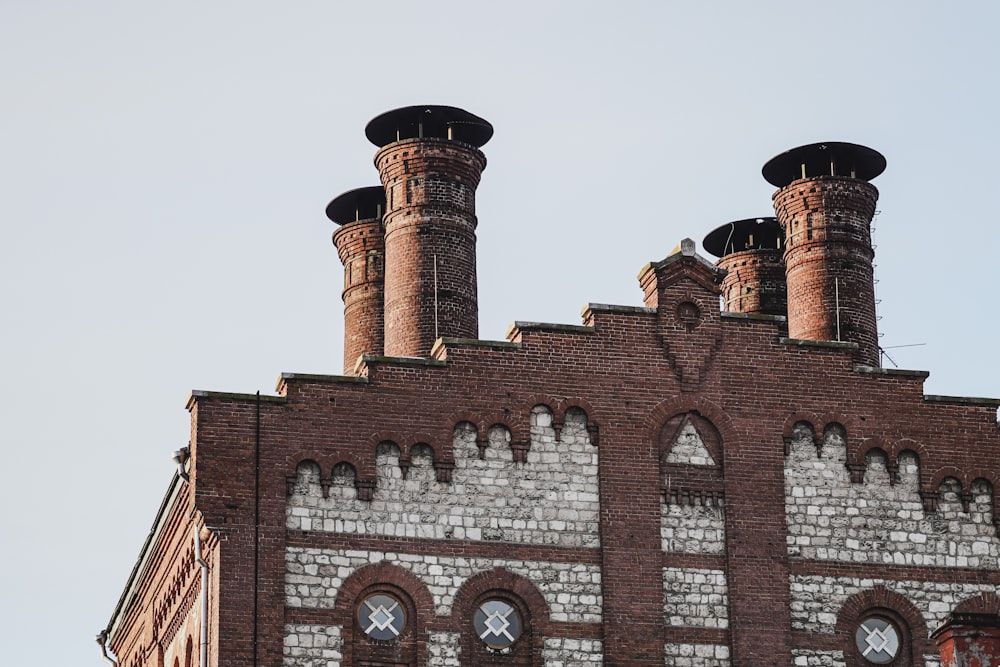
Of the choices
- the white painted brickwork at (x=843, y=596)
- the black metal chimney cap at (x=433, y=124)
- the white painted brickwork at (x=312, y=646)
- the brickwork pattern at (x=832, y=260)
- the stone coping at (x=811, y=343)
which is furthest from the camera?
the brickwork pattern at (x=832, y=260)

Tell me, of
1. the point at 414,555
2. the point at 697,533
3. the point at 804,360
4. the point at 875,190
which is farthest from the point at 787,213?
the point at 414,555

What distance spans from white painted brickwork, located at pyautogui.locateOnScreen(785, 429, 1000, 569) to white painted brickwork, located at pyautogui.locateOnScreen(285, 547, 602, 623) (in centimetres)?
349

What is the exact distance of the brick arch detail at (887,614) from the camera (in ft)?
112

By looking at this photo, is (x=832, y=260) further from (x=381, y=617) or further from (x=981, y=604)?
(x=381, y=617)

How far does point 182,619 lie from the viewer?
36.2m

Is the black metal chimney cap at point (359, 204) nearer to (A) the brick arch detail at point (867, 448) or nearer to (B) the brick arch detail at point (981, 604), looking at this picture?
(A) the brick arch detail at point (867, 448)

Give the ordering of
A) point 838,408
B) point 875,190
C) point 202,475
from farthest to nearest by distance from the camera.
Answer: point 875,190 < point 838,408 < point 202,475

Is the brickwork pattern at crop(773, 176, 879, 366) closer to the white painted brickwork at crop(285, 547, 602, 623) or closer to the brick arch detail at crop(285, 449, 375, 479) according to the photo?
the white painted brickwork at crop(285, 547, 602, 623)

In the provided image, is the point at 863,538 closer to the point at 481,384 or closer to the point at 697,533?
the point at 697,533

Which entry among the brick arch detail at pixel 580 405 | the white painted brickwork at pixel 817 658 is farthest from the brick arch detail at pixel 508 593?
the white painted brickwork at pixel 817 658

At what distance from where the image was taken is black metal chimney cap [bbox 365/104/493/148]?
39531 mm

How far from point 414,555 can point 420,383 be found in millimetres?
2690

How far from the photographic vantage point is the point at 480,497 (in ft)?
111

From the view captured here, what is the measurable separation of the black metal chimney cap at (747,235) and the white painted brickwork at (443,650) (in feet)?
46.8
